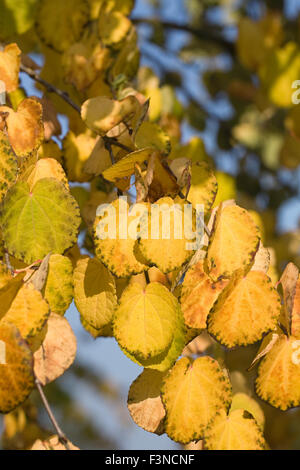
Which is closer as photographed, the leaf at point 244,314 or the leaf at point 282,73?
the leaf at point 244,314

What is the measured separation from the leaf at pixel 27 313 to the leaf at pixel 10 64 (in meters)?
0.28

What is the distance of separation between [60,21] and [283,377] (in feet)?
2.05

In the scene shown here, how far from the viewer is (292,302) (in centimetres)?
51

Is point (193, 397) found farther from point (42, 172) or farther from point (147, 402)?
point (42, 172)

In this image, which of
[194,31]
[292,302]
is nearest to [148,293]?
[292,302]

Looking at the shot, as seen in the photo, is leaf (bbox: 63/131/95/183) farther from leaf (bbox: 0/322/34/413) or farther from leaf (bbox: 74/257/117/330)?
leaf (bbox: 0/322/34/413)

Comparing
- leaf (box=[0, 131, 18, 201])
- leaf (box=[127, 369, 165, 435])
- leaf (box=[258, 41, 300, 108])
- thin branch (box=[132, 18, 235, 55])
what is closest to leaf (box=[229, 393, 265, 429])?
leaf (box=[127, 369, 165, 435])

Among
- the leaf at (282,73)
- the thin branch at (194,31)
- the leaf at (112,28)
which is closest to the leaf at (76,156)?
the leaf at (112,28)

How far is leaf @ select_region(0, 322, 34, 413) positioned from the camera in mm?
442

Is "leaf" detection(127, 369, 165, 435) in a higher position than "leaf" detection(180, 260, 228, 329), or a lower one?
lower

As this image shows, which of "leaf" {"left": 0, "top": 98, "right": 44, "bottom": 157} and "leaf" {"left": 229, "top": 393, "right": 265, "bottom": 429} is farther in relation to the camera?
"leaf" {"left": 229, "top": 393, "right": 265, "bottom": 429}

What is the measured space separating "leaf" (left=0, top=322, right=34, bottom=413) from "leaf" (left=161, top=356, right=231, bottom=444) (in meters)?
0.14

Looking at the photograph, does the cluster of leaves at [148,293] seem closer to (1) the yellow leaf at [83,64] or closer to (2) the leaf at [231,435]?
(2) the leaf at [231,435]

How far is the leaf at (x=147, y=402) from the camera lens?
0.56 metres
